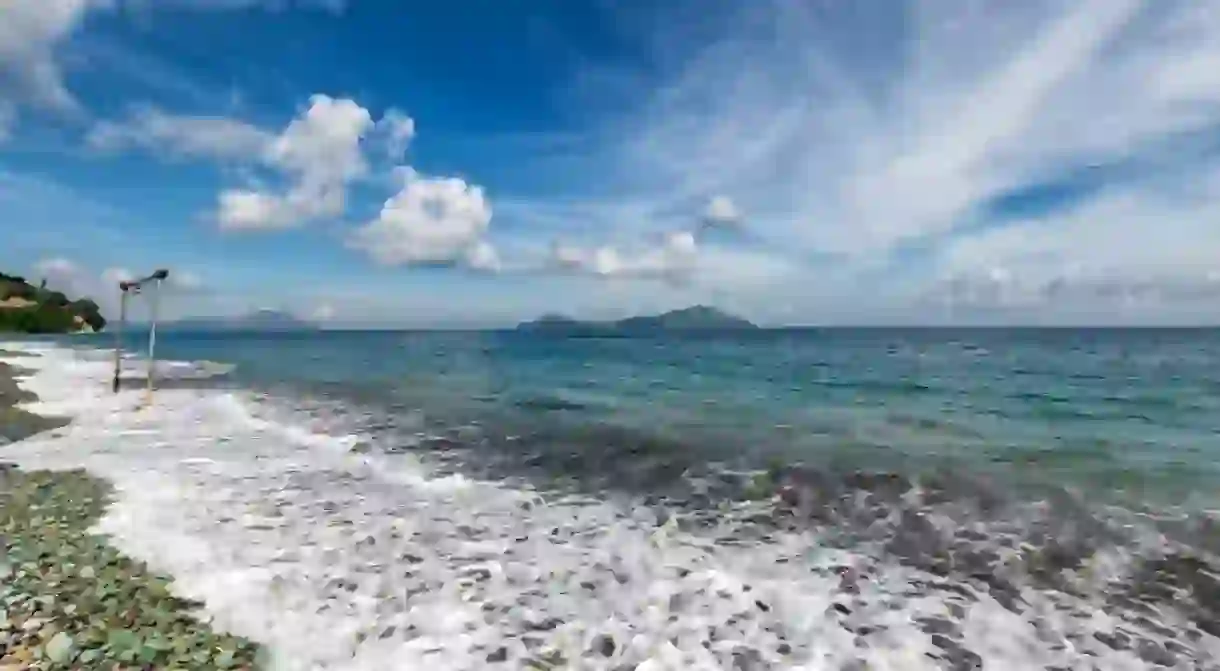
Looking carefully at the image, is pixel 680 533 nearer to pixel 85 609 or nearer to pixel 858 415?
pixel 85 609

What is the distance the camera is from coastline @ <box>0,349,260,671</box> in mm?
5766

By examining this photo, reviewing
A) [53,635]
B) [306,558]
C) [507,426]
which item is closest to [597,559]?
[306,558]

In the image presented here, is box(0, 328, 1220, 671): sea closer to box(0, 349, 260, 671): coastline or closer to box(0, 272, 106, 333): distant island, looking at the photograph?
box(0, 349, 260, 671): coastline

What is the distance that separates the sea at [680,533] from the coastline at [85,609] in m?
0.36

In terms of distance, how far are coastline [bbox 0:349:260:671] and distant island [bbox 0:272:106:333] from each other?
445 ft

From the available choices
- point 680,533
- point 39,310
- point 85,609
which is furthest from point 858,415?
point 39,310

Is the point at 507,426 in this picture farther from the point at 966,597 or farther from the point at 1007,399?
the point at 1007,399

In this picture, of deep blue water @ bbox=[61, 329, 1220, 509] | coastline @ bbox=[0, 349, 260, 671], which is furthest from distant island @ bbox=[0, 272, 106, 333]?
coastline @ bbox=[0, 349, 260, 671]

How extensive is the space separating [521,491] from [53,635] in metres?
7.92

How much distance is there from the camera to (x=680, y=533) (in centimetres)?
1044

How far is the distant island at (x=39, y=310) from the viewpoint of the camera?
11225cm

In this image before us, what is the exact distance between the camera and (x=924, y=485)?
1362cm

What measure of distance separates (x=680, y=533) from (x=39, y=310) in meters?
146

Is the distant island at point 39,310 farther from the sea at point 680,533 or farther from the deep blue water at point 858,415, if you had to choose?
the sea at point 680,533
